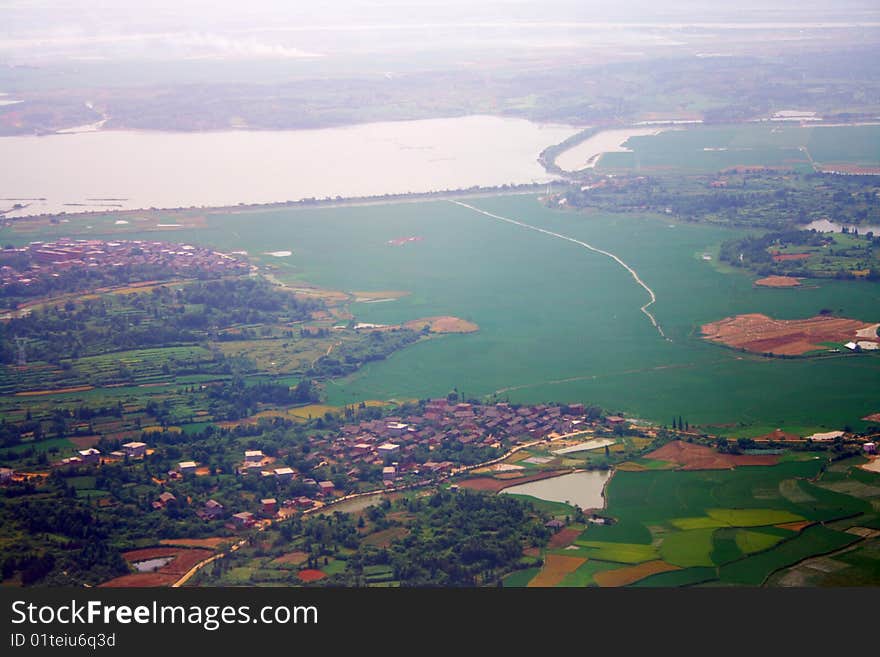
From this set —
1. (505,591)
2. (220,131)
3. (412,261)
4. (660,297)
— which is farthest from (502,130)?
(505,591)

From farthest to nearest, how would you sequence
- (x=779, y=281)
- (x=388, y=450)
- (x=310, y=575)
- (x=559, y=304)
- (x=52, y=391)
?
(x=779, y=281) → (x=559, y=304) → (x=52, y=391) → (x=388, y=450) → (x=310, y=575)

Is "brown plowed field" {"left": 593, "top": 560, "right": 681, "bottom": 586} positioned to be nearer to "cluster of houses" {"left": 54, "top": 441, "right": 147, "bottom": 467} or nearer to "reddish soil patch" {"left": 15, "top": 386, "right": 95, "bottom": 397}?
"cluster of houses" {"left": 54, "top": 441, "right": 147, "bottom": 467}

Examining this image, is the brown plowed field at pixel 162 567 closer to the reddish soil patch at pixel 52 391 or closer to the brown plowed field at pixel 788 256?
the reddish soil patch at pixel 52 391

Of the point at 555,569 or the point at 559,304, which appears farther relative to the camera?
the point at 559,304

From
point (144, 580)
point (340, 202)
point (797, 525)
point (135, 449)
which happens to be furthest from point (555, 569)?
point (340, 202)

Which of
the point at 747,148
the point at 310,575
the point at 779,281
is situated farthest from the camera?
the point at 747,148

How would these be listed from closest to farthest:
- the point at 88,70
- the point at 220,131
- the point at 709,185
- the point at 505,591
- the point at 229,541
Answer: the point at 505,591, the point at 229,541, the point at 709,185, the point at 220,131, the point at 88,70

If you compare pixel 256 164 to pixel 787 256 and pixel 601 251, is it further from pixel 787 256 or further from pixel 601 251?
pixel 787 256

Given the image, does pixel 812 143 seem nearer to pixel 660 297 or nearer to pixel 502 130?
pixel 502 130
